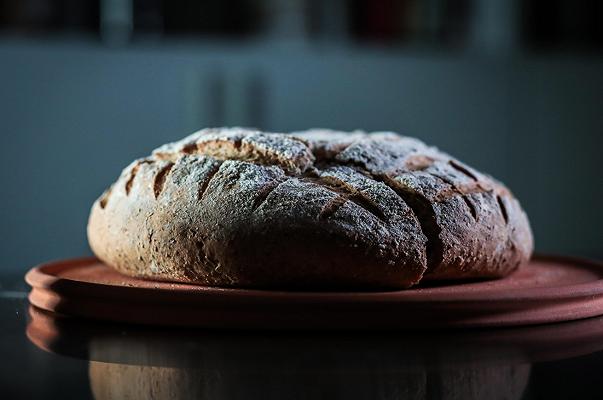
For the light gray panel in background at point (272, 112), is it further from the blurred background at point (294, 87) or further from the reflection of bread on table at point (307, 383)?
the reflection of bread on table at point (307, 383)

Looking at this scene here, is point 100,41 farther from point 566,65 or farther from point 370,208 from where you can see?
point 370,208

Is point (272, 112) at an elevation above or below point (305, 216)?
below

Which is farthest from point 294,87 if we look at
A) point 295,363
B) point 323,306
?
point 295,363

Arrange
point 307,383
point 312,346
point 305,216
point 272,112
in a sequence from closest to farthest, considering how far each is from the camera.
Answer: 1. point 307,383
2. point 312,346
3. point 305,216
4. point 272,112

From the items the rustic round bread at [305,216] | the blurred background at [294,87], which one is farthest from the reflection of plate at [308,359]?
the blurred background at [294,87]

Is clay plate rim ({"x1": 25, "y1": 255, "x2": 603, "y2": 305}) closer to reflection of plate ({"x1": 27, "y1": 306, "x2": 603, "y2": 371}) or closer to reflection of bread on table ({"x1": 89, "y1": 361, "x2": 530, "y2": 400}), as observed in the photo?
reflection of plate ({"x1": 27, "y1": 306, "x2": 603, "y2": 371})

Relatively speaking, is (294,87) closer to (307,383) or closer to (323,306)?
(323,306)
